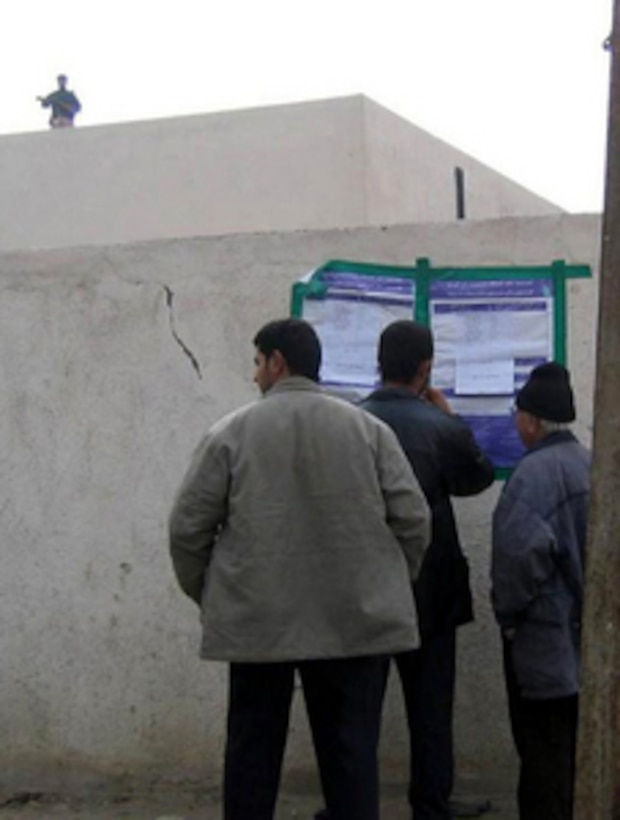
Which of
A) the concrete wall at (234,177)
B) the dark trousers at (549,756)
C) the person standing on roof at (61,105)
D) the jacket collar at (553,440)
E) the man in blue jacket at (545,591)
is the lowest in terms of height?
the dark trousers at (549,756)

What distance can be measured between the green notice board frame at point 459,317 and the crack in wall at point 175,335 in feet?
1.49

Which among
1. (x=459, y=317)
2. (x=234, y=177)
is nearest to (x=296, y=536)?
(x=459, y=317)

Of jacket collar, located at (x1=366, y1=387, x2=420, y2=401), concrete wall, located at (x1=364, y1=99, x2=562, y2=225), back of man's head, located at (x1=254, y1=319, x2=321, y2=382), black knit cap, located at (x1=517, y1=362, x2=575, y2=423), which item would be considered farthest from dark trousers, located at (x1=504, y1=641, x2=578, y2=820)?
concrete wall, located at (x1=364, y1=99, x2=562, y2=225)

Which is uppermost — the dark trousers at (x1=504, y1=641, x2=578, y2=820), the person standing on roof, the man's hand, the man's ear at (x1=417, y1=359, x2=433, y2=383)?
the person standing on roof

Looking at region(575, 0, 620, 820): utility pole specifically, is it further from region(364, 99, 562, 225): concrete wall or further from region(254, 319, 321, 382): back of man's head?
region(364, 99, 562, 225): concrete wall

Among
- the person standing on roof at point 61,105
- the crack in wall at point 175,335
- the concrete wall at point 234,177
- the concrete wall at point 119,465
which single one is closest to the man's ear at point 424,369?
the concrete wall at point 119,465

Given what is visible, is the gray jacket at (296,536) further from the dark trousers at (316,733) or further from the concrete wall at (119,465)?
the concrete wall at (119,465)

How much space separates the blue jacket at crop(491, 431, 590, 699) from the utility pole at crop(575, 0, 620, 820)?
1.24 metres

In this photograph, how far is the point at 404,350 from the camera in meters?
4.27

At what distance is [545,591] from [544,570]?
72 mm

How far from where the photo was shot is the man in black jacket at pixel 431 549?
4.28m

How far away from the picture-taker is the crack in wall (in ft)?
16.9

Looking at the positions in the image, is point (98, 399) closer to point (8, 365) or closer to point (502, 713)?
point (8, 365)

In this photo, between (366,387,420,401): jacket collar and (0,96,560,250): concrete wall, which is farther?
(0,96,560,250): concrete wall
